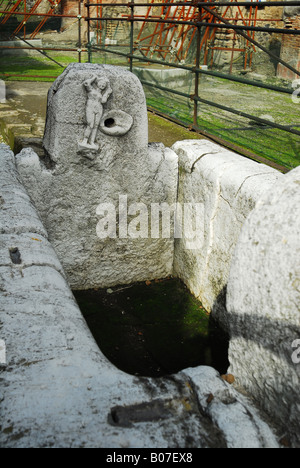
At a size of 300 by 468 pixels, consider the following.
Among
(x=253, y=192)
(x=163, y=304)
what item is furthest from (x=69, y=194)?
(x=253, y=192)

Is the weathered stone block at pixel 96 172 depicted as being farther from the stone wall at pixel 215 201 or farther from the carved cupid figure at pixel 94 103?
the stone wall at pixel 215 201

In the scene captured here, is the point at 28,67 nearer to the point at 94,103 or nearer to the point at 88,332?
the point at 94,103

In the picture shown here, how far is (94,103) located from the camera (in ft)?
8.43

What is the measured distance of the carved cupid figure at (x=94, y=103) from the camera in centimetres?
254

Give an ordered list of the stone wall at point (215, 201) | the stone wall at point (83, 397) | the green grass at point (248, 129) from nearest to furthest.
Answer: the stone wall at point (83, 397) → the stone wall at point (215, 201) → the green grass at point (248, 129)

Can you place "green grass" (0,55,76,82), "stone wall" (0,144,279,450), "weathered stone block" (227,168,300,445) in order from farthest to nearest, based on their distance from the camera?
"green grass" (0,55,76,82) → "weathered stone block" (227,168,300,445) → "stone wall" (0,144,279,450)

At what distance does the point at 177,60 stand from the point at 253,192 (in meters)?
9.82

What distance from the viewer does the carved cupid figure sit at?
254 centimetres

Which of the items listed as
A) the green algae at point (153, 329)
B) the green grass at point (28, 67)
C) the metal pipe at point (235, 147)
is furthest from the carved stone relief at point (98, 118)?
the green grass at point (28, 67)

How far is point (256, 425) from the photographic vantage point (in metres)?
1.21

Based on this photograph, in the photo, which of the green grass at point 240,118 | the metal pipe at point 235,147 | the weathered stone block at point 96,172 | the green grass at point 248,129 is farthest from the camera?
the green grass at point 240,118

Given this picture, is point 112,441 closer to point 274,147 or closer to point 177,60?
point 274,147

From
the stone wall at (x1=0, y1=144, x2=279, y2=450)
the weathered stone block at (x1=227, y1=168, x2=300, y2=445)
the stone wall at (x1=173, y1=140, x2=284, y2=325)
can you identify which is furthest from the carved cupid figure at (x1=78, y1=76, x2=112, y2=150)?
the weathered stone block at (x1=227, y1=168, x2=300, y2=445)

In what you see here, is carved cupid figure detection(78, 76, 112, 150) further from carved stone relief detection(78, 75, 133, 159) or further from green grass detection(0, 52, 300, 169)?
green grass detection(0, 52, 300, 169)
